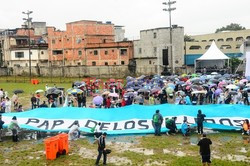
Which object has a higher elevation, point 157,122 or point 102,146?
point 157,122

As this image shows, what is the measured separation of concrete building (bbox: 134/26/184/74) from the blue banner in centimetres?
3728

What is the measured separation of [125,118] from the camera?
19172 millimetres

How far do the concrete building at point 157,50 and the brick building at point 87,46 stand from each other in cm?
266

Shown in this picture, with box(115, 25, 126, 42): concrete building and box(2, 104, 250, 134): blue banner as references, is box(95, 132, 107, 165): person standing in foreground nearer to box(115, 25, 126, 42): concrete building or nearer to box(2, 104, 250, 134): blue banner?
box(2, 104, 250, 134): blue banner

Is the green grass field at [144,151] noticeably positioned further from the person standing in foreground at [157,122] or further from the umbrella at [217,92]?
the umbrella at [217,92]

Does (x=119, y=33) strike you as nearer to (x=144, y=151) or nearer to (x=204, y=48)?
(x=204, y=48)

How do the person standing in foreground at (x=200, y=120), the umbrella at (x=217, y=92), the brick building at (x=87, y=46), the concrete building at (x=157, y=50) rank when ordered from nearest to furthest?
1. the person standing in foreground at (x=200, y=120)
2. the umbrella at (x=217, y=92)
3. the concrete building at (x=157, y=50)
4. the brick building at (x=87, y=46)

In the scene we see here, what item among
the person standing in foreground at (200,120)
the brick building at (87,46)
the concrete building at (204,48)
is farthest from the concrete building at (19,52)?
the person standing in foreground at (200,120)

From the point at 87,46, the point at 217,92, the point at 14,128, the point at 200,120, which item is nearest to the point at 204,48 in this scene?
the point at 87,46

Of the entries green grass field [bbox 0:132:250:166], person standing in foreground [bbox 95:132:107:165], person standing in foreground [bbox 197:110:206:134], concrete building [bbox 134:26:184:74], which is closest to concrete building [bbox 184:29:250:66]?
concrete building [bbox 134:26:184:74]

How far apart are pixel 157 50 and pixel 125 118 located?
135 ft

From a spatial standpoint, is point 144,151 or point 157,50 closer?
point 144,151

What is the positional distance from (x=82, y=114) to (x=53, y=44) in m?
52.2

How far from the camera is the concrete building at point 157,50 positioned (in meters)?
58.3
